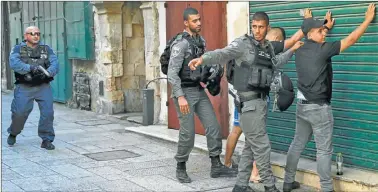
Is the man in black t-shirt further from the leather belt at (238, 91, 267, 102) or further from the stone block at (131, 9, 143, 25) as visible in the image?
the stone block at (131, 9, 143, 25)

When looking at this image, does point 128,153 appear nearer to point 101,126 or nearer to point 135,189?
point 135,189

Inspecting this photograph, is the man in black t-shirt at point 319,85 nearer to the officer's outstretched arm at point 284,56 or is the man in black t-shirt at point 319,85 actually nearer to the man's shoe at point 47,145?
the officer's outstretched arm at point 284,56

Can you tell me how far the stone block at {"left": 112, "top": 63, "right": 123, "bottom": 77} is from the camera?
40.9 ft

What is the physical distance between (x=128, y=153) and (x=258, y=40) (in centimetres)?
335

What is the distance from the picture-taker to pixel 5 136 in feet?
32.4

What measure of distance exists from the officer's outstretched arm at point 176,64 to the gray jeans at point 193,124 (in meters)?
0.27

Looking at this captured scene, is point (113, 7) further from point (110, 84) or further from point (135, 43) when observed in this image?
point (110, 84)

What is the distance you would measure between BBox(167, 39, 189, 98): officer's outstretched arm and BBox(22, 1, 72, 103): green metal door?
825cm

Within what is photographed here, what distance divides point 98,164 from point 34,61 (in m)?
2.02

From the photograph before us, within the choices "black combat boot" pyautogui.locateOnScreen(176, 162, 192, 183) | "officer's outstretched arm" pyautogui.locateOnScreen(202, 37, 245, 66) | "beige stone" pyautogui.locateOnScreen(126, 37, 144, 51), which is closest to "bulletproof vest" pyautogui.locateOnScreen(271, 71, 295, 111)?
"officer's outstretched arm" pyautogui.locateOnScreen(202, 37, 245, 66)

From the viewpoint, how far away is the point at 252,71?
5.52 metres

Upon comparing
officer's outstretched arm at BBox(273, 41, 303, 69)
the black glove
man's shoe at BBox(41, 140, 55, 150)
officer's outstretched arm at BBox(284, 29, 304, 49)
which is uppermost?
officer's outstretched arm at BBox(284, 29, 304, 49)

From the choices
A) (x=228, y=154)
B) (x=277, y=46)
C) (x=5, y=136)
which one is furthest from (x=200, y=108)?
(x=5, y=136)

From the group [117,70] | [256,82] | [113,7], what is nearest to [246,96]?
[256,82]
